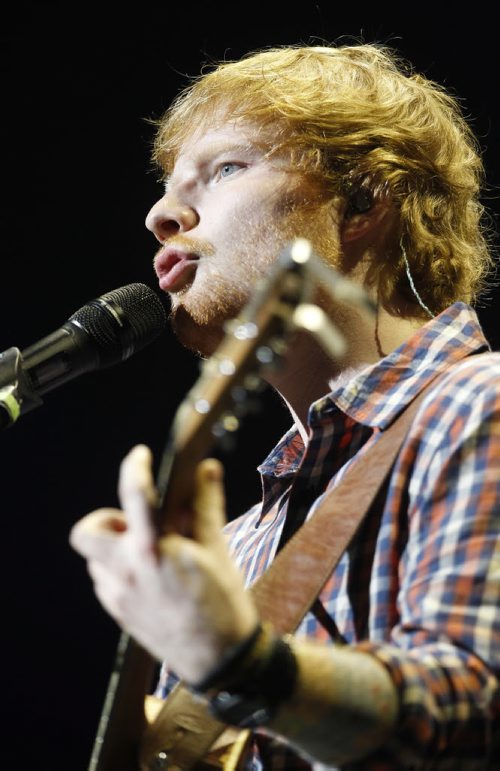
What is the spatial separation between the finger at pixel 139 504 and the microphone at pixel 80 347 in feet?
2.14

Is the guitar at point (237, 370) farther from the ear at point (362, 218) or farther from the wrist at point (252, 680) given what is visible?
the ear at point (362, 218)

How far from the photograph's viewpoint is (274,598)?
1446mm

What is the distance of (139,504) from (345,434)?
90cm

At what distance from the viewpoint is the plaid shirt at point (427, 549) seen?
1131mm

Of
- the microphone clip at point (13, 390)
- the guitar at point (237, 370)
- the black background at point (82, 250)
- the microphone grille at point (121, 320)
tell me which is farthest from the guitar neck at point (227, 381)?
the black background at point (82, 250)

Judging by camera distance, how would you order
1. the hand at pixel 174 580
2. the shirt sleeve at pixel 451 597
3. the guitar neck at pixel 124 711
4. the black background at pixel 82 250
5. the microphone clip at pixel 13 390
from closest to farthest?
the hand at pixel 174 580
the shirt sleeve at pixel 451 597
the guitar neck at pixel 124 711
the microphone clip at pixel 13 390
the black background at pixel 82 250

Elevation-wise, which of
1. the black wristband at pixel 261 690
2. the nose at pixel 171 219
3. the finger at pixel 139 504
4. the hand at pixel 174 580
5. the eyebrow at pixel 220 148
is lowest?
the black wristband at pixel 261 690

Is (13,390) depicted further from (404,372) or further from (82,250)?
(82,250)

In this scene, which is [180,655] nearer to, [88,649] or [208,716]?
[208,716]

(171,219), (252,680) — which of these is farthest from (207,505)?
(171,219)

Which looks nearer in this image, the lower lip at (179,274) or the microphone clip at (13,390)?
the microphone clip at (13,390)

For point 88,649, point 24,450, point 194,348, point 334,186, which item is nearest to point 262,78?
point 334,186

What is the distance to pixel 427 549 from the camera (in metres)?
1.32

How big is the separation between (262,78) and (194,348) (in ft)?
2.50
